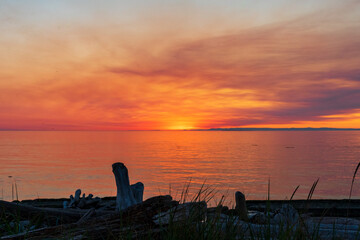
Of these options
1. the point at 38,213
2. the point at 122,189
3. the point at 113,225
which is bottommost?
the point at 38,213

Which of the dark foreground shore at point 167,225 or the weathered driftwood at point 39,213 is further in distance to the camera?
the weathered driftwood at point 39,213

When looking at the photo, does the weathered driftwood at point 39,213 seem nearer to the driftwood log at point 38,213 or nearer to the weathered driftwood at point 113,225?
the driftwood log at point 38,213

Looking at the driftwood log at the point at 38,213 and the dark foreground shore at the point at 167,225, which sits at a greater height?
the dark foreground shore at the point at 167,225

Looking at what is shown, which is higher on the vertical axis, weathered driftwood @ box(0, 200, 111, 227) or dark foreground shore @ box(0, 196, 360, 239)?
dark foreground shore @ box(0, 196, 360, 239)

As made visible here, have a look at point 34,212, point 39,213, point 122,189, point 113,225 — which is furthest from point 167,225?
point 34,212

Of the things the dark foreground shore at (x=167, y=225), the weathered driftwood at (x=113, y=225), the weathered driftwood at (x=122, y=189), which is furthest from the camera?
the weathered driftwood at (x=122, y=189)

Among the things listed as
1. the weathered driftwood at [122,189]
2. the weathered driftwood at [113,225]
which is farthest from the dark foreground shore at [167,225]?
the weathered driftwood at [122,189]

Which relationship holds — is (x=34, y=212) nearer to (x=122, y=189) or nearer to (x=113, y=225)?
(x=122, y=189)

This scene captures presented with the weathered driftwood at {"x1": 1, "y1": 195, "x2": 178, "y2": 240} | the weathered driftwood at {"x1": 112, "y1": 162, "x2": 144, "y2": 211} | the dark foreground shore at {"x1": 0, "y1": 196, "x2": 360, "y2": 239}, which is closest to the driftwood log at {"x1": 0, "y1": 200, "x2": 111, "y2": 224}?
the dark foreground shore at {"x1": 0, "y1": 196, "x2": 360, "y2": 239}


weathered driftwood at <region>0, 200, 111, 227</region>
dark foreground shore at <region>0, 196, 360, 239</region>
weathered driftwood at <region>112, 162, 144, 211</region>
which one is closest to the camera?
dark foreground shore at <region>0, 196, 360, 239</region>

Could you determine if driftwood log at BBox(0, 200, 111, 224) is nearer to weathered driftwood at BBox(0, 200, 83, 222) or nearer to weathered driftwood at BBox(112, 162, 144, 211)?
weathered driftwood at BBox(0, 200, 83, 222)

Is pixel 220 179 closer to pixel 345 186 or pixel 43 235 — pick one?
pixel 345 186

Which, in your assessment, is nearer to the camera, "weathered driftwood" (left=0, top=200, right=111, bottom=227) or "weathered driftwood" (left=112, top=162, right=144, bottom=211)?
"weathered driftwood" (left=0, top=200, right=111, bottom=227)

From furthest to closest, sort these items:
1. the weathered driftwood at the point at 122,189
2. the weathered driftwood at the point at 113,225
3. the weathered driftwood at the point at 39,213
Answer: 1. the weathered driftwood at the point at 122,189
2. the weathered driftwood at the point at 39,213
3. the weathered driftwood at the point at 113,225
